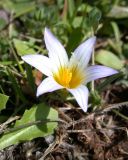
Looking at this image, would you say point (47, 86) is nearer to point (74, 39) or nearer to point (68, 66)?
point (68, 66)

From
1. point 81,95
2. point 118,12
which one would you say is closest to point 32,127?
point 81,95

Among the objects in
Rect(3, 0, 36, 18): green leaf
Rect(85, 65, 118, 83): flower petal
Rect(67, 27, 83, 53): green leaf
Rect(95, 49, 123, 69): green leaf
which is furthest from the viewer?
Rect(3, 0, 36, 18): green leaf

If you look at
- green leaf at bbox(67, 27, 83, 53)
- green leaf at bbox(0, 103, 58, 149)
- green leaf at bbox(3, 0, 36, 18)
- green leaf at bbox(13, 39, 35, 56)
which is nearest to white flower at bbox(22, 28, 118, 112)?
green leaf at bbox(0, 103, 58, 149)

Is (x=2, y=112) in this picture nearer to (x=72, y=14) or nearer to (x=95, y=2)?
(x=72, y=14)

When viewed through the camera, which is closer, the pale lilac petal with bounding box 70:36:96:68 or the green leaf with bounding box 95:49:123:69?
the pale lilac petal with bounding box 70:36:96:68

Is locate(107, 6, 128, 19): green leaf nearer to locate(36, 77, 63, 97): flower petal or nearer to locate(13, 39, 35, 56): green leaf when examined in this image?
locate(13, 39, 35, 56): green leaf

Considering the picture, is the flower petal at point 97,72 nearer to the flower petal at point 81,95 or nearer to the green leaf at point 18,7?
the flower petal at point 81,95

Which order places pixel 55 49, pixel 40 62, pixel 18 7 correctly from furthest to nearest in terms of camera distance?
pixel 18 7 → pixel 55 49 → pixel 40 62
